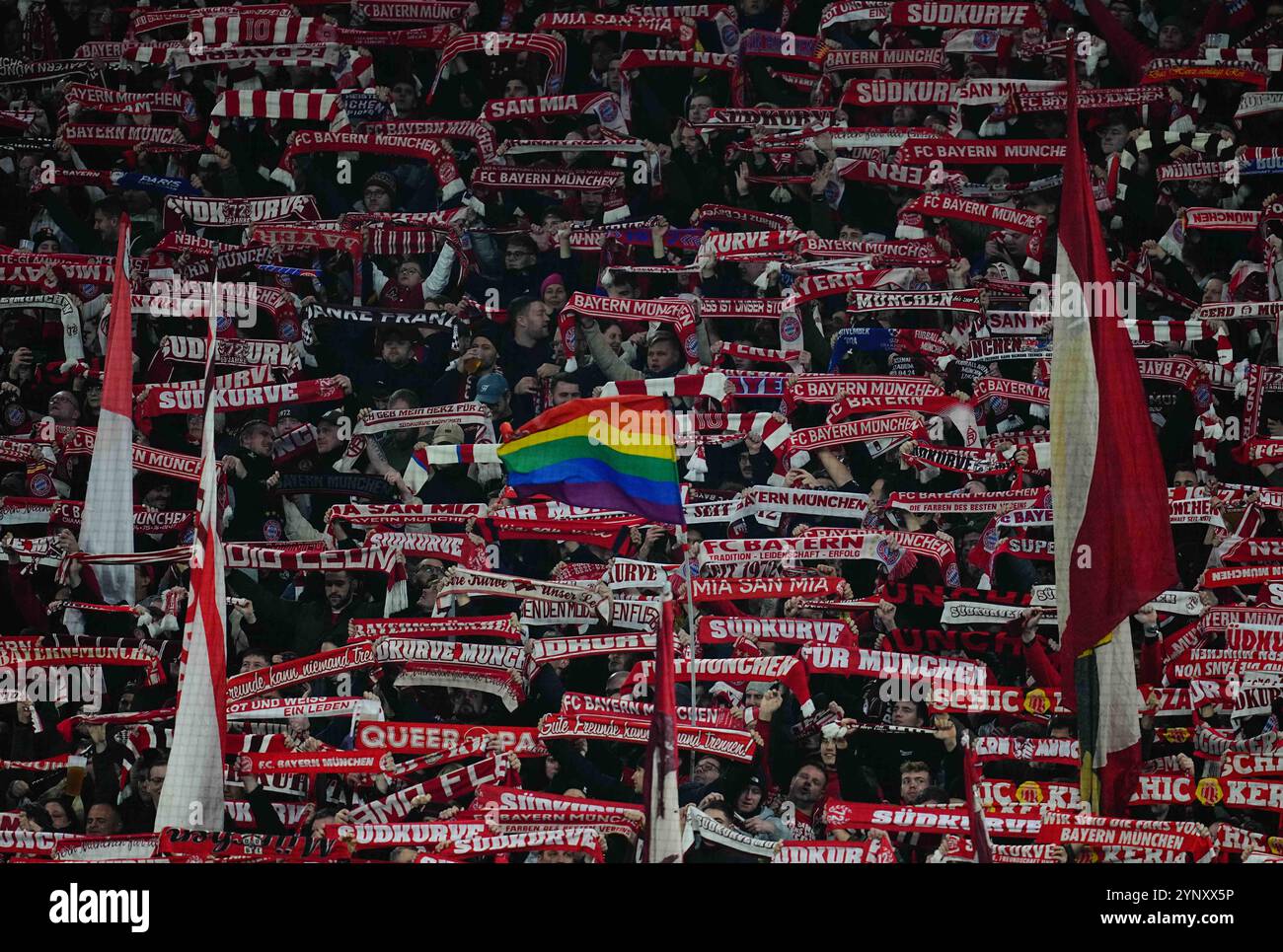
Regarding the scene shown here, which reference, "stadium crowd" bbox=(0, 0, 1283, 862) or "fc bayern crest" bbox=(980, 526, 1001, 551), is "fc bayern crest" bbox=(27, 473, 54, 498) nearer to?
"stadium crowd" bbox=(0, 0, 1283, 862)

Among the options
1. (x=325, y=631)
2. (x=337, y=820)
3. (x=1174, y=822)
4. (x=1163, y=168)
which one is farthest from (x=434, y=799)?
(x=1163, y=168)

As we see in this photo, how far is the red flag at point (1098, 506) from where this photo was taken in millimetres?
11492

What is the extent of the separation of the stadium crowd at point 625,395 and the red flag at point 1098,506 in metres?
0.24

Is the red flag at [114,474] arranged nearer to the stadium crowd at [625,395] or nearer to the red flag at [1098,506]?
the stadium crowd at [625,395]

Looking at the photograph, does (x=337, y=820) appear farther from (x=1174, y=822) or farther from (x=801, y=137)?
(x=801, y=137)

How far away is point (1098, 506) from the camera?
11.6 meters

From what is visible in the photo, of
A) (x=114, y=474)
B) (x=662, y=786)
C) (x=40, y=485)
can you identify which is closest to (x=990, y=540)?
(x=662, y=786)

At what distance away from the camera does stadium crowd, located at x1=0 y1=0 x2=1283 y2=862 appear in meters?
12.6

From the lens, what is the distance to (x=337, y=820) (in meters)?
12.1

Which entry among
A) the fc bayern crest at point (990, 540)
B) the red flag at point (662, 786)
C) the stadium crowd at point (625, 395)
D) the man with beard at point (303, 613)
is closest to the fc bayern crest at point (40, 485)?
the stadium crowd at point (625, 395)

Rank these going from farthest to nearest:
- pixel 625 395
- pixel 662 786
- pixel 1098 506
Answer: pixel 625 395, pixel 1098 506, pixel 662 786

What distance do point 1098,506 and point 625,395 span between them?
353 cm

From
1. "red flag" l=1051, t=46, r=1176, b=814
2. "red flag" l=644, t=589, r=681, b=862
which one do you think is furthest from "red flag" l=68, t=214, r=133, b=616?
"red flag" l=1051, t=46, r=1176, b=814

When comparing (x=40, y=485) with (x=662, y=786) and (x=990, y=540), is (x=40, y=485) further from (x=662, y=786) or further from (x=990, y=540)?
(x=662, y=786)
